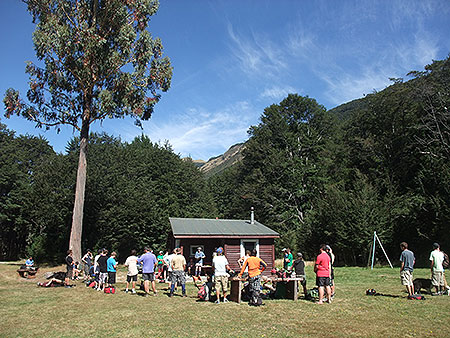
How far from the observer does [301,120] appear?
122ft

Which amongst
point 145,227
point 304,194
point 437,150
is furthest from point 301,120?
point 145,227

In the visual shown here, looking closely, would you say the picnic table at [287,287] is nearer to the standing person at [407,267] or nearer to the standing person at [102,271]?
the standing person at [407,267]

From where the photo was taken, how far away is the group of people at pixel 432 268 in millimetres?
9945

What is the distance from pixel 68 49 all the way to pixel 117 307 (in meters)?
14.8

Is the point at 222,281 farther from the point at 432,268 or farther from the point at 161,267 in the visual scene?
the point at 161,267

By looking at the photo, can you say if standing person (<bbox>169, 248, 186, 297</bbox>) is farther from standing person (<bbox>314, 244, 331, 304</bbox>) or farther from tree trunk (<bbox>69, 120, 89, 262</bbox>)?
tree trunk (<bbox>69, 120, 89, 262</bbox>)

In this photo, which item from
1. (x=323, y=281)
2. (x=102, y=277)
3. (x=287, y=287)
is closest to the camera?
(x=323, y=281)

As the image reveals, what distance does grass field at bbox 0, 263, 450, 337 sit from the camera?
6.84 m

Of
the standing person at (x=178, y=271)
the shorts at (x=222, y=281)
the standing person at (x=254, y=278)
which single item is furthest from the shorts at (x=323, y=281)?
the standing person at (x=178, y=271)

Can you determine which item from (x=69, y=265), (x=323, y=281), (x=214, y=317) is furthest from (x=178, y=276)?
(x=69, y=265)

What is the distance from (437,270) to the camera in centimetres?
1047

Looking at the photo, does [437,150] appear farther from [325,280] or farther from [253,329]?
[253,329]

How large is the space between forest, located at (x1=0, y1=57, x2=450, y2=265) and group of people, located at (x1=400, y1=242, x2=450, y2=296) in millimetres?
12968

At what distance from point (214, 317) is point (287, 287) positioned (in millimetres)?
3425
